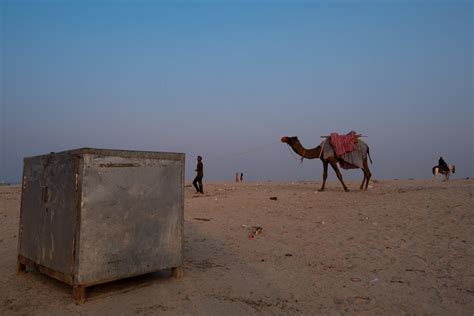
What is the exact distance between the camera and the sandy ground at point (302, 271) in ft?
15.6

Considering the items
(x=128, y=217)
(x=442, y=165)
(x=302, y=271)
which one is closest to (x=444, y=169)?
(x=442, y=165)

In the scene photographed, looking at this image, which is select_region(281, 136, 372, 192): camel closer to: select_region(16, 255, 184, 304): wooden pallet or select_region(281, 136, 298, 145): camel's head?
select_region(281, 136, 298, 145): camel's head

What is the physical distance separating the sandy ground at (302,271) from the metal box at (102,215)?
0.35m

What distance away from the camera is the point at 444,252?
278 inches

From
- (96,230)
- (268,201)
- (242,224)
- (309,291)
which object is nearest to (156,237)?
Answer: (96,230)

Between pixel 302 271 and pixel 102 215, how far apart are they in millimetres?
3040

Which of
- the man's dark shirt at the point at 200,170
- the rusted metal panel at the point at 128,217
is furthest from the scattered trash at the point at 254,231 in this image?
the man's dark shirt at the point at 200,170

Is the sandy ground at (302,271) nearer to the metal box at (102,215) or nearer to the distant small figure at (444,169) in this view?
the metal box at (102,215)

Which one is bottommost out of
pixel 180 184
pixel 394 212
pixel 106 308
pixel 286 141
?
pixel 106 308

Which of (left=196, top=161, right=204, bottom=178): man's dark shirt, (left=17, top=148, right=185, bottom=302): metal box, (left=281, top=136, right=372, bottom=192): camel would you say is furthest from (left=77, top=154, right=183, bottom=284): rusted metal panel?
(left=281, top=136, right=372, bottom=192): camel

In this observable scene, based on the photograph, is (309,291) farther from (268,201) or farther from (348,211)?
(268,201)

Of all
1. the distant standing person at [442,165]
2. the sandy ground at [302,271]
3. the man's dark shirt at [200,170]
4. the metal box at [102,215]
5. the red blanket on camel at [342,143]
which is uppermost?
the red blanket on camel at [342,143]

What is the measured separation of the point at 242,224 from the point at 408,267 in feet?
14.2

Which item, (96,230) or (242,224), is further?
(242,224)
